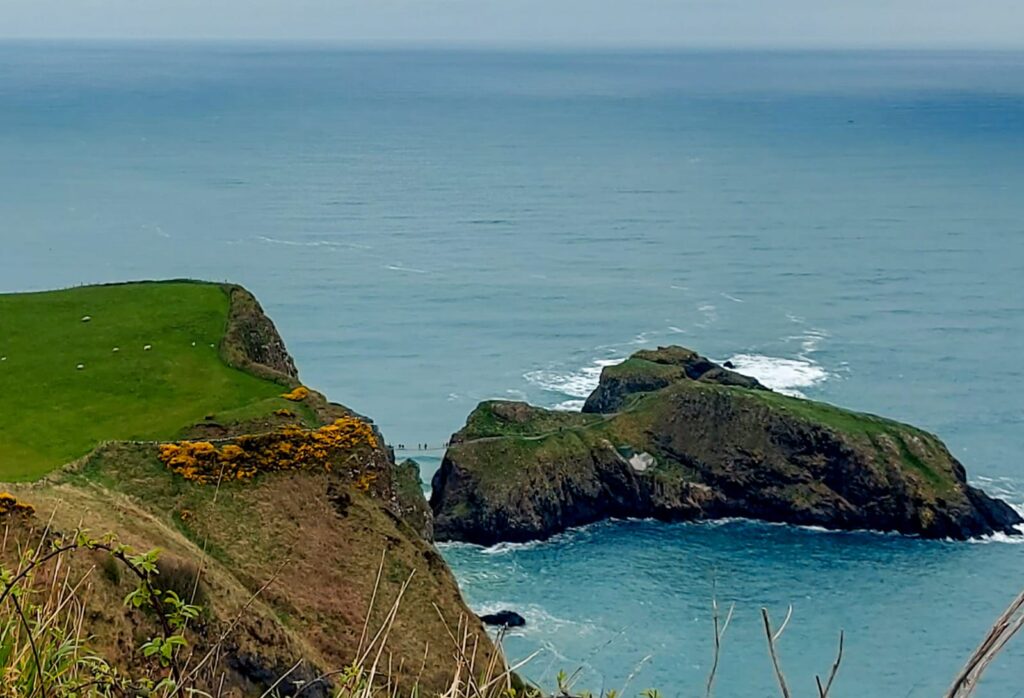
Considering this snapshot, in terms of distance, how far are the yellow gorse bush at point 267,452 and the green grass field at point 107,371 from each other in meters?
2.43

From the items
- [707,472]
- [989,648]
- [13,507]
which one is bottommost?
[707,472]

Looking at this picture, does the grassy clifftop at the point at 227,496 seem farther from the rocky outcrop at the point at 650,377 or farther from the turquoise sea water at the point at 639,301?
the rocky outcrop at the point at 650,377

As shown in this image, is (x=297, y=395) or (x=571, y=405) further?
(x=571, y=405)

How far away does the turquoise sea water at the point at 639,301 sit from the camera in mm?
42844

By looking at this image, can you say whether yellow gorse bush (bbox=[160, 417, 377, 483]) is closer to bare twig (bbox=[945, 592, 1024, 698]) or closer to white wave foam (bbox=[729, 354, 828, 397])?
bare twig (bbox=[945, 592, 1024, 698])

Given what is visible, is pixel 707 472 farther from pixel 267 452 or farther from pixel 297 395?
pixel 267 452

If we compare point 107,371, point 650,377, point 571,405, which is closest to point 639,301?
point 571,405

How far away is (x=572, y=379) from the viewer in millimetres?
67188

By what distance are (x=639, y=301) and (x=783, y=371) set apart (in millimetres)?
17945

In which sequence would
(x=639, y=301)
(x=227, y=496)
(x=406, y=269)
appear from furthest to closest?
(x=406, y=269), (x=639, y=301), (x=227, y=496)

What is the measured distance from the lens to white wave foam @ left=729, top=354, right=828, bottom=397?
64750 mm

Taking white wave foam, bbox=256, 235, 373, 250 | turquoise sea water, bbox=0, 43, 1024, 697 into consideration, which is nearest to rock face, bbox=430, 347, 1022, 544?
turquoise sea water, bbox=0, 43, 1024, 697

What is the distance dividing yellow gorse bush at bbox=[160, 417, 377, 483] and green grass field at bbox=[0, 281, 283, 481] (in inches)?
95.7

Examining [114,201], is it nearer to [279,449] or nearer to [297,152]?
[297,152]
